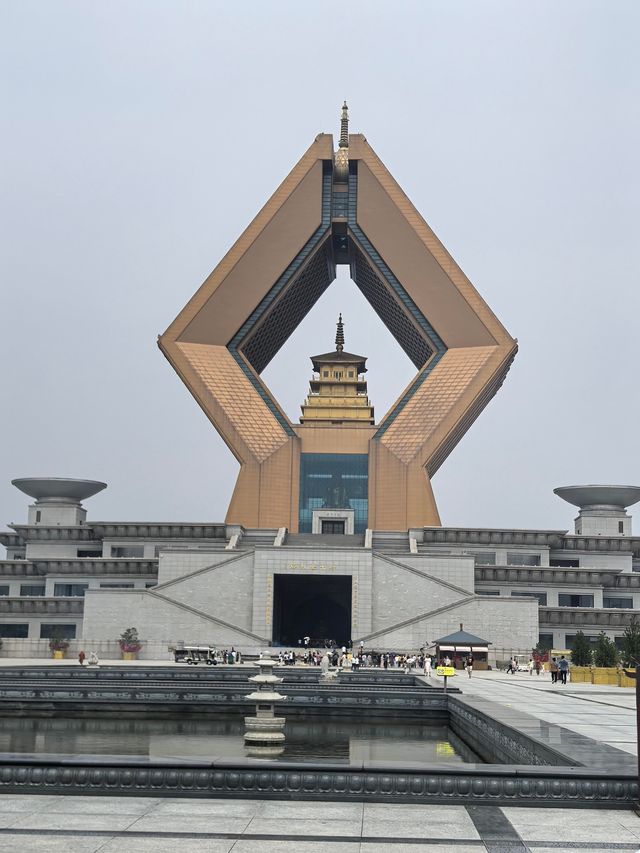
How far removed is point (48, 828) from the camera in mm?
9383

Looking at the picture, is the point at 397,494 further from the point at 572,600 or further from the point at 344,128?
the point at 344,128

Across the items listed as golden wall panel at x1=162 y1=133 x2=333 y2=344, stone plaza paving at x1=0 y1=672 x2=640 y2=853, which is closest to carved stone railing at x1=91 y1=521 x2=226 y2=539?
golden wall panel at x1=162 y1=133 x2=333 y2=344

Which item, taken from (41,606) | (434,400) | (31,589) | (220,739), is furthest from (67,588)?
(220,739)

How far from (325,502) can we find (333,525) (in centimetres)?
166

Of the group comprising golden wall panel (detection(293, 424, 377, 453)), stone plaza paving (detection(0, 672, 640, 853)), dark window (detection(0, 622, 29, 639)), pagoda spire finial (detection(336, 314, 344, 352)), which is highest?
pagoda spire finial (detection(336, 314, 344, 352))

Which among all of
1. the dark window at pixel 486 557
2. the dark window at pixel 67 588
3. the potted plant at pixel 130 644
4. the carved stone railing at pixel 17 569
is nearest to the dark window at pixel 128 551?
the dark window at pixel 67 588

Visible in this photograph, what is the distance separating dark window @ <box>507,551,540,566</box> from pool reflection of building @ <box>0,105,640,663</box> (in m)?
0.15

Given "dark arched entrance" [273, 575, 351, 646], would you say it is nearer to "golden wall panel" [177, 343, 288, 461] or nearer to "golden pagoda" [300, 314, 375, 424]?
"golden wall panel" [177, 343, 288, 461]

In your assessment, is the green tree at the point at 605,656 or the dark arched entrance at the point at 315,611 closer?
the green tree at the point at 605,656

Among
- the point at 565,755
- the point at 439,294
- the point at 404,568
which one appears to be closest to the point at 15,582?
the point at 404,568

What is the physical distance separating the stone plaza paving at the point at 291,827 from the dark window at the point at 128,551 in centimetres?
6334

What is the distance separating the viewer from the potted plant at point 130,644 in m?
56.2

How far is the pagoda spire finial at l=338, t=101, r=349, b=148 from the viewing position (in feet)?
260

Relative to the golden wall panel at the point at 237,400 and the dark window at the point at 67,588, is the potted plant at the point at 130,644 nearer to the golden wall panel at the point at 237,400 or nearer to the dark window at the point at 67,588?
the dark window at the point at 67,588
